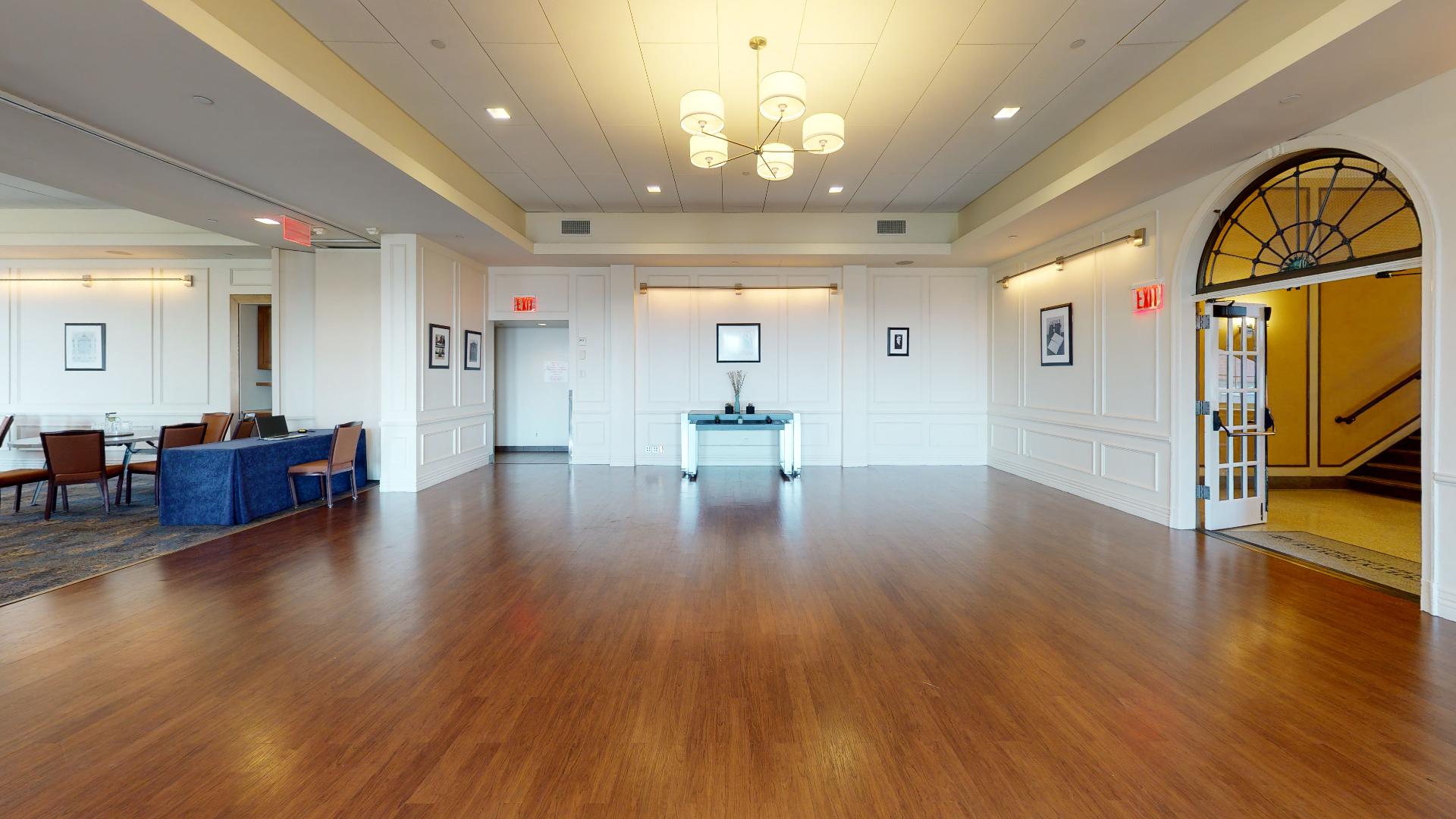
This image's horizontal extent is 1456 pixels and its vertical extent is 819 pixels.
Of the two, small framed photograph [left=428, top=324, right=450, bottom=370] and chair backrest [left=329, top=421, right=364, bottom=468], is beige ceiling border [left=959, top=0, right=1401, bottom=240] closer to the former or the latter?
small framed photograph [left=428, top=324, right=450, bottom=370]

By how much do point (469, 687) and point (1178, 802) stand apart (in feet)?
8.49

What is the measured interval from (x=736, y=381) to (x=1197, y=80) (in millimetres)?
6150

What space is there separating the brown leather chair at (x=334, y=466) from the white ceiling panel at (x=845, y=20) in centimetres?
589

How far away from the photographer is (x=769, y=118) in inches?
172

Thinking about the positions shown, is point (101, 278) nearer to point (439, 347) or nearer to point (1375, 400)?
point (439, 347)

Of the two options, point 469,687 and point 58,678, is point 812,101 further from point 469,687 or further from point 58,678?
point 58,678

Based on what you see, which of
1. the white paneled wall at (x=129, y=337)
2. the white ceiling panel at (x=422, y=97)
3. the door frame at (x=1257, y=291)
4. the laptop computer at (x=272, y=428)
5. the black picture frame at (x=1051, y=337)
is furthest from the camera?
the white paneled wall at (x=129, y=337)

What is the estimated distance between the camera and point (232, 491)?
543 cm

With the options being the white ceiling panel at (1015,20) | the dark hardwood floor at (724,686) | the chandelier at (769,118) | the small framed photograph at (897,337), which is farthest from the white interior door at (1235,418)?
the small framed photograph at (897,337)

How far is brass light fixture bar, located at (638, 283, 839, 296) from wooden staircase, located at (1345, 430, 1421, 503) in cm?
675

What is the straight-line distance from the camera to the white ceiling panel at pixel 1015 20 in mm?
3732

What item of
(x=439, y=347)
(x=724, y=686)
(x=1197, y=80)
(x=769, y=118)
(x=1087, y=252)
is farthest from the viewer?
(x=439, y=347)

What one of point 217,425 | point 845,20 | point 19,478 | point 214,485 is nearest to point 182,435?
point 217,425

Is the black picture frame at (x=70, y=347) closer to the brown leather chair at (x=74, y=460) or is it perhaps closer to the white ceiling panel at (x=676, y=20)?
the brown leather chair at (x=74, y=460)
